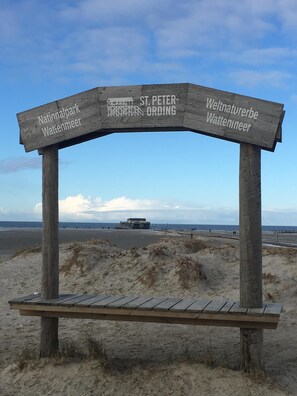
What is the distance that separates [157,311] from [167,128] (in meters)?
2.28

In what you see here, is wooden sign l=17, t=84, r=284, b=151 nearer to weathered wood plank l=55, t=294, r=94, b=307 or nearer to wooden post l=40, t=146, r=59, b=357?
wooden post l=40, t=146, r=59, b=357

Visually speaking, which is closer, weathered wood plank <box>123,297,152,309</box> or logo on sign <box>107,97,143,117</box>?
weathered wood plank <box>123,297,152,309</box>

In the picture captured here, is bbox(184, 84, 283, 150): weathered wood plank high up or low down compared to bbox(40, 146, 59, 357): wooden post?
up

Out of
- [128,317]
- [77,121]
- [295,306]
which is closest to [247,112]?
[77,121]

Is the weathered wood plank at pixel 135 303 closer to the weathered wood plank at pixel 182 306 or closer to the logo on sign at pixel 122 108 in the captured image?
the weathered wood plank at pixel 182 306

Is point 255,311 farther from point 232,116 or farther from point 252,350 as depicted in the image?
point 232,116

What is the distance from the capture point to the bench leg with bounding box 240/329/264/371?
19.6 feet

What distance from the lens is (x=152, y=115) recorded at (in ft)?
21.7

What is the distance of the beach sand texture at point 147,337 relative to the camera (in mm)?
5766

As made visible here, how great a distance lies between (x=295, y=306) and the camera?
962cm

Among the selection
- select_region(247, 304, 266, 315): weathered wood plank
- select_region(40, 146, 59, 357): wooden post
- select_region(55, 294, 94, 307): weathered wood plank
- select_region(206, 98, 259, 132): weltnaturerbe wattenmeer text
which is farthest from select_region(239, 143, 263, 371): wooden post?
select_region(40, 146, 59, 357): wooden post

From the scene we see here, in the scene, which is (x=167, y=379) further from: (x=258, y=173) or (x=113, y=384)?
(x=258, y=173)

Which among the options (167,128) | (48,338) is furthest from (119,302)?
(167,128)

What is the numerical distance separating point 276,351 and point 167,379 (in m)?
2.01
